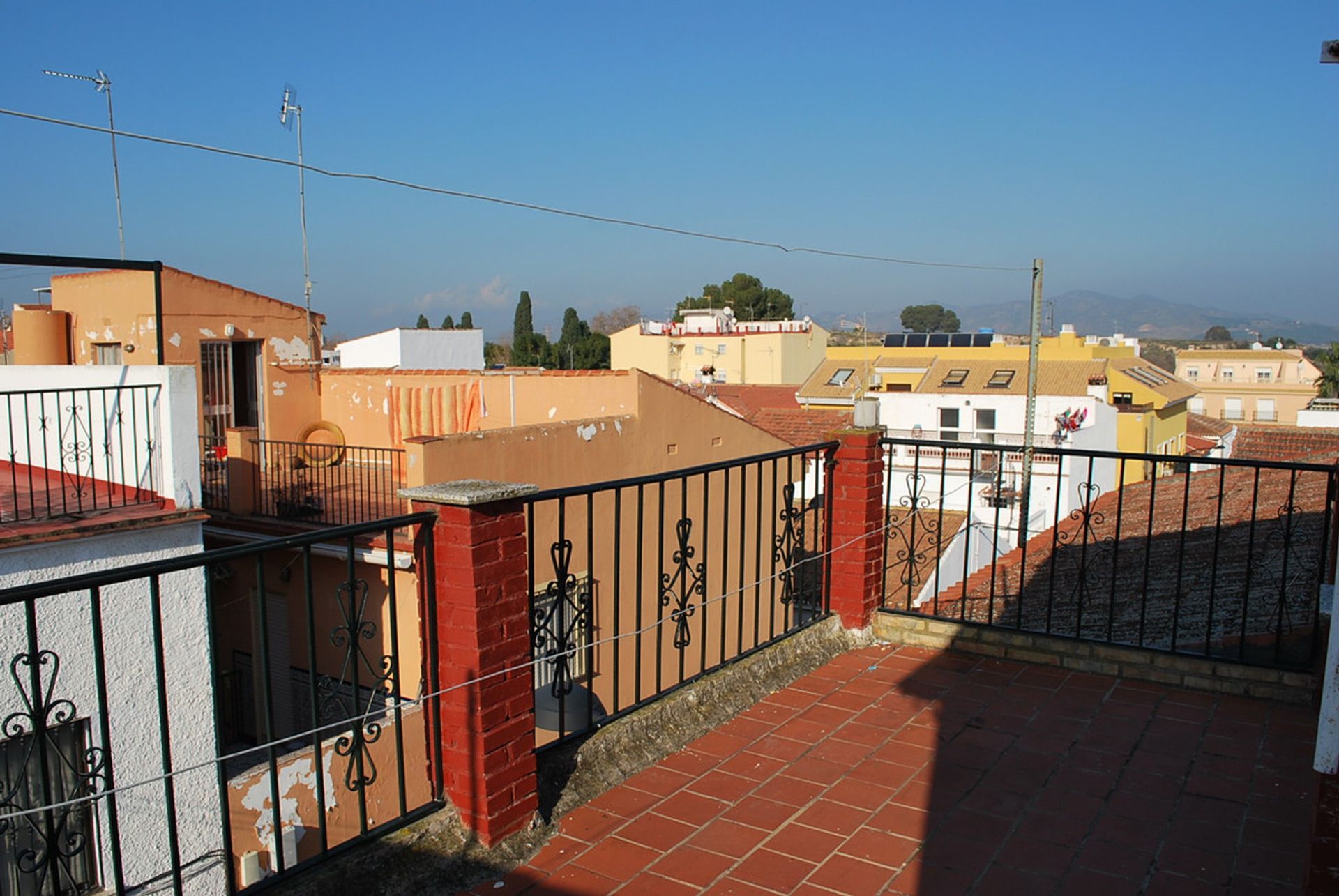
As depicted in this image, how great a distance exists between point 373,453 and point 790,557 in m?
12.2

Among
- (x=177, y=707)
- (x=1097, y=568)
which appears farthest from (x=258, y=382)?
(x=1097, y=568)

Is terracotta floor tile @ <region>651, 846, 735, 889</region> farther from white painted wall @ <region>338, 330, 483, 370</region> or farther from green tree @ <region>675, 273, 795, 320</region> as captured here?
green tree @ <region>675, 273, 795, 320</region>

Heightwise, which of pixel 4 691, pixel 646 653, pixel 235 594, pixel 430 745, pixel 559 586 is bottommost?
pixel 646 653

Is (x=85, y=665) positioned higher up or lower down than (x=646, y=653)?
higher up

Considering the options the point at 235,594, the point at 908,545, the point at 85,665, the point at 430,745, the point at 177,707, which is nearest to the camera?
the point at 430,745

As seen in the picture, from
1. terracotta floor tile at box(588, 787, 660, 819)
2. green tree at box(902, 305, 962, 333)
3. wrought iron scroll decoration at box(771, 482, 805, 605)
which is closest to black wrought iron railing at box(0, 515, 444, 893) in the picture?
terracotta floor tile at box(588, 787, 660, 819)

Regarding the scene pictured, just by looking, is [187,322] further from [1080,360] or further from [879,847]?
[1080,360]

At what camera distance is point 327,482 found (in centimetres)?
1477

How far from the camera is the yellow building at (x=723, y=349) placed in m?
53.8

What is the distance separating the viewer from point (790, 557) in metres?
5.19

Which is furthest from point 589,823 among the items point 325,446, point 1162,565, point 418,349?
point 418,349

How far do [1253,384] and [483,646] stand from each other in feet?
225

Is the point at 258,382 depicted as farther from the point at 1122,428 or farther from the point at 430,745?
the point at 1122,428

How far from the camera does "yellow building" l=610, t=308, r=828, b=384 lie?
5384cm
